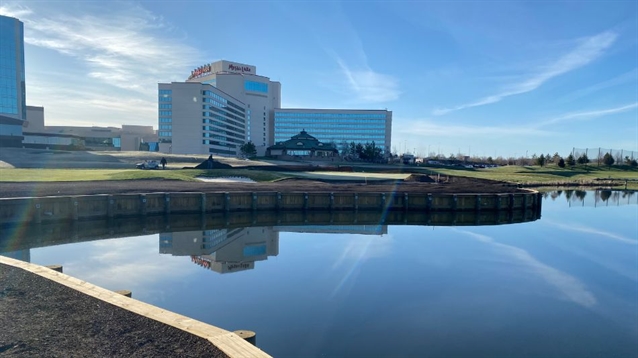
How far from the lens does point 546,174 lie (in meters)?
106

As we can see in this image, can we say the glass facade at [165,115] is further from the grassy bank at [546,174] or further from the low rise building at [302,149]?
the grassy bank at [546,174]

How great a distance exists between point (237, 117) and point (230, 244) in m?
137

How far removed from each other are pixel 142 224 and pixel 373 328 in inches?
819

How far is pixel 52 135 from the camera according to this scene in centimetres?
13288

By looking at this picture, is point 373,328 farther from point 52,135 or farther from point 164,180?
point 52,135

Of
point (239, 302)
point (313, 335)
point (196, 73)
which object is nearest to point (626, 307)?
point (313, 335)

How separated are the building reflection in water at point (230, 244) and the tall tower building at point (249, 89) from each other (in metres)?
140

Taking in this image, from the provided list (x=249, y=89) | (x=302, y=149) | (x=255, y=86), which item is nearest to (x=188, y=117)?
(x=302, y=149)

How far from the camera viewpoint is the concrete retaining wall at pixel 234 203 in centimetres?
2600

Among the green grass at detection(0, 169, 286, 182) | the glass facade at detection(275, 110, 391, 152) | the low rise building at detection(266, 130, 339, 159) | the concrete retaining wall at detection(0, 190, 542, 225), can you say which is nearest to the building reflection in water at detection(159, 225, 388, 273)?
the concrete retaining wall at detection(0, 190, 542, 225)

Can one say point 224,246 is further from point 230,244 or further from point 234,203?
point 234,203

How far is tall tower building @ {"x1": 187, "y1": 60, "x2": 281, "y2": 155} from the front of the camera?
6373 inches

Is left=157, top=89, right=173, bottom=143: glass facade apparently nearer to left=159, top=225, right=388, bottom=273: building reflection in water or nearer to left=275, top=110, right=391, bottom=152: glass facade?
left=275, top=110, right=391, bottom=152: glass facade

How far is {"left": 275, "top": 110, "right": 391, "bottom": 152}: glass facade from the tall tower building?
10.9m
